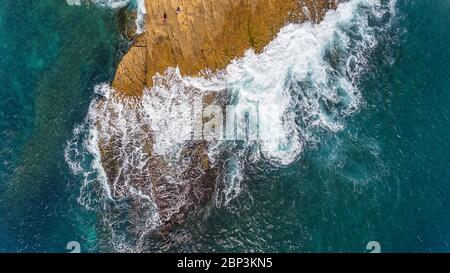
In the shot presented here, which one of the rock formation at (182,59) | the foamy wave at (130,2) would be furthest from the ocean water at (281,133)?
the rock formation at (182,59)

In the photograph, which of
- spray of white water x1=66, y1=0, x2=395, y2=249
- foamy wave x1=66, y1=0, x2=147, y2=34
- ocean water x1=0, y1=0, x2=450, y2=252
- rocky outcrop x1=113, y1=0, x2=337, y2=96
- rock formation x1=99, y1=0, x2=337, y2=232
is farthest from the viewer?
foamy wave x1=66, y1=0, x2=147, y2=34

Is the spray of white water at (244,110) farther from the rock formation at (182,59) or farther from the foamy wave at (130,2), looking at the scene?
the foamy wave at (130,2)

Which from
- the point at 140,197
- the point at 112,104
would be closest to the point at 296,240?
the point at 140,197

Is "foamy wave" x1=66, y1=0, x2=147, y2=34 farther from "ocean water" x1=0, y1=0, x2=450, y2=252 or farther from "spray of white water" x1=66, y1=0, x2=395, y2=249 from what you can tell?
"spray of white water" x1=66, y1=0, x2=395, y2=249

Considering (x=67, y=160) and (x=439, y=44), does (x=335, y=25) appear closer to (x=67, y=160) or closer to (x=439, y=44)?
(x=439, y=44)

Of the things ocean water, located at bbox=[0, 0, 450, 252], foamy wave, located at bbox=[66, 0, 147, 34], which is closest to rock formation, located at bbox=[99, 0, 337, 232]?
foamy wave, located at bbox=[66, 0, 147, 34]

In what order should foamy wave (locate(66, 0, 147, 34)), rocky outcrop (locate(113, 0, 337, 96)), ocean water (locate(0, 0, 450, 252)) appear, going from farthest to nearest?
foamy wave (locate(66, 0, 147, 34))
rocky outcrop (locate(113, 0, 337, 96))
ocean water (locate(0, 0, 450, 252))
